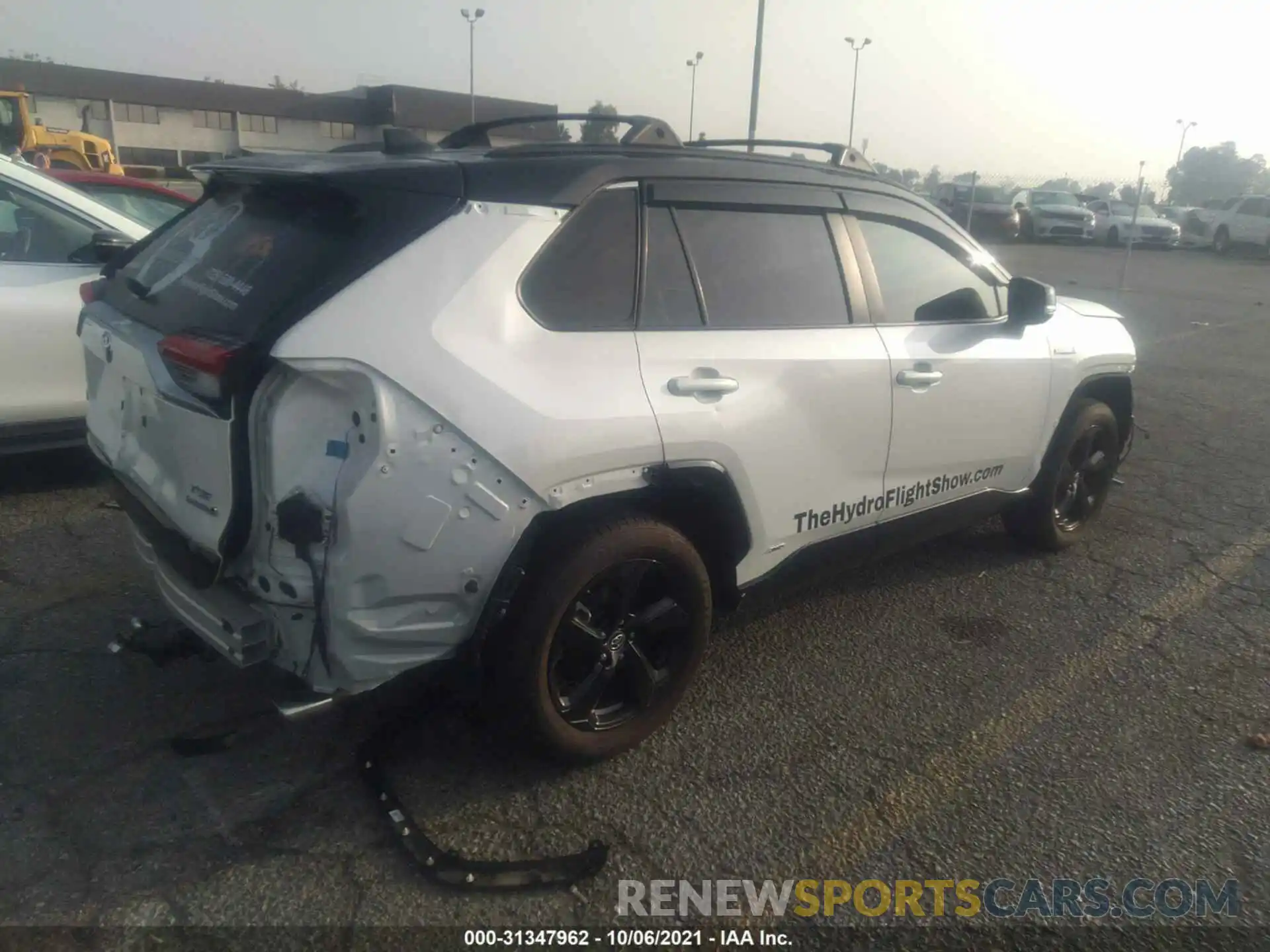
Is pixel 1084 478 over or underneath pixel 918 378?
underneath

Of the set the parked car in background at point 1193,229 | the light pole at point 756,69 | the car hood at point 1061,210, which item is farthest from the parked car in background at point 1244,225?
the light pole at point 756,69

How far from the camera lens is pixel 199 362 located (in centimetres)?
250

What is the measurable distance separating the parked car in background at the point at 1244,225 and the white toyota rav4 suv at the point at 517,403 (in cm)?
3091

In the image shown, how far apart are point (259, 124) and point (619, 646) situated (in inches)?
2227

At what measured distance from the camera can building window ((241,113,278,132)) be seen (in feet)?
169

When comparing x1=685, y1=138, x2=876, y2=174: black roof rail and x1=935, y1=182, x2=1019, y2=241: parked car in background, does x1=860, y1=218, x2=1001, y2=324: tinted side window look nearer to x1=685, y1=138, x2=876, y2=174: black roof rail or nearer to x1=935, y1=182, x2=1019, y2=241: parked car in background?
x1=685, y1=138, x2=876, y2=174: black roof rail

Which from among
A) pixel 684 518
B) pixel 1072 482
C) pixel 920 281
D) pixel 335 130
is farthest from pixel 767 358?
pixel 335 130

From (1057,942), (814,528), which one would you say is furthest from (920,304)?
(1057,942)

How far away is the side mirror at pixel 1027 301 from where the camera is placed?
164 inches

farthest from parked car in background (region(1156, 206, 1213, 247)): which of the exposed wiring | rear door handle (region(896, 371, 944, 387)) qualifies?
the exposed wiring

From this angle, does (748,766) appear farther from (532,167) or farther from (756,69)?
(756,69)

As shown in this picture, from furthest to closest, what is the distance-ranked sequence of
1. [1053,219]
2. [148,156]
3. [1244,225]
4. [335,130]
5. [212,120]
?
1. [335,130]
2. [212,120]
3. [148,156]
4. [1053,219]
5. [1244,225]

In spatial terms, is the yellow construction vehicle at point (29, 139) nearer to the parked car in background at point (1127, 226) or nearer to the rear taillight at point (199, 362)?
the rear taillight at point (199, 362)

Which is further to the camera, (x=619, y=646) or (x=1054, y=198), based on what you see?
(x=1054, y=198)
